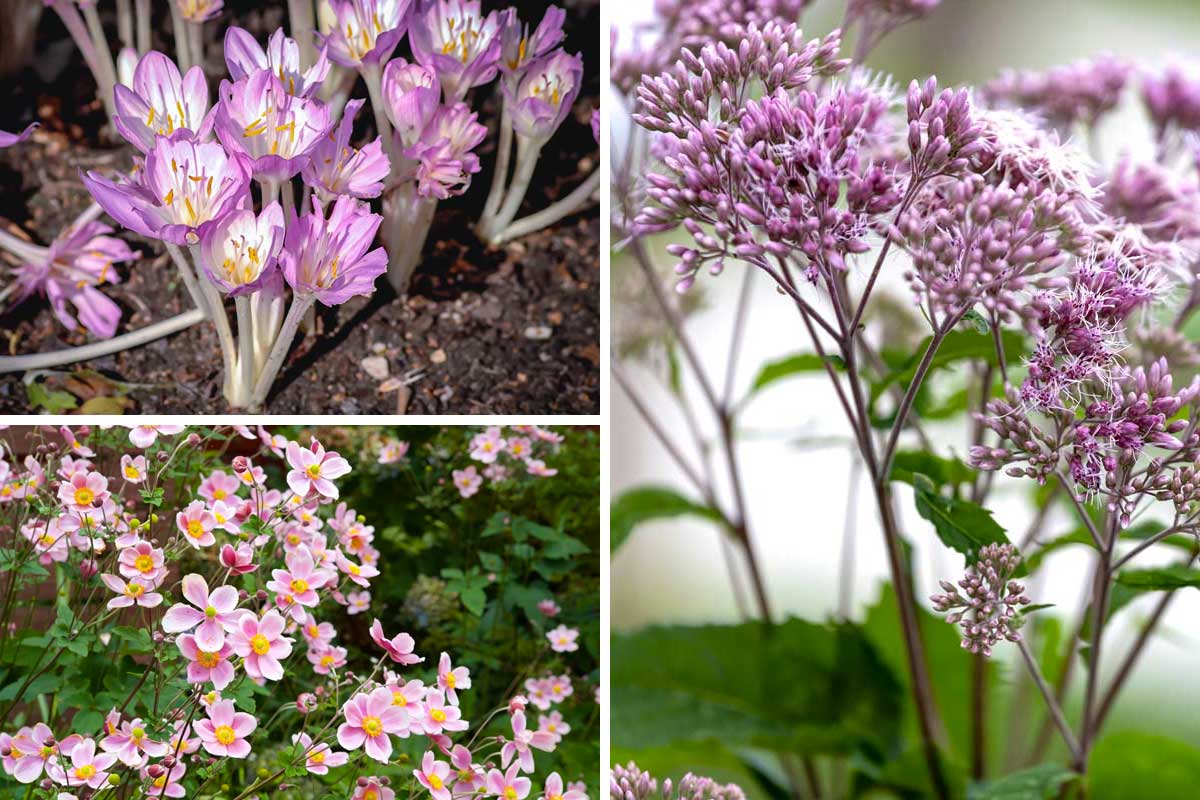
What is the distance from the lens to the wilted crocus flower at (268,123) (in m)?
0.69

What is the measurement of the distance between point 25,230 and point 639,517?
1.97 feet

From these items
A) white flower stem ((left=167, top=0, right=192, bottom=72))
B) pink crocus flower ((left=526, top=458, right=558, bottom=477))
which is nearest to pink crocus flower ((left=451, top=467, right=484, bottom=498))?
pink crocus flower ((left=526, top=458, right=558, bottom=477))

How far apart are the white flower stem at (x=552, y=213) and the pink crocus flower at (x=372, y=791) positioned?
46cm

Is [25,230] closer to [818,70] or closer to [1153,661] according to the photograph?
[818,70]

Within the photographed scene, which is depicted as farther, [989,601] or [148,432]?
[148,432]

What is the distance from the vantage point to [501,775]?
77cm

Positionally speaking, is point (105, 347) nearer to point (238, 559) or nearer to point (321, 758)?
point (238, 559)

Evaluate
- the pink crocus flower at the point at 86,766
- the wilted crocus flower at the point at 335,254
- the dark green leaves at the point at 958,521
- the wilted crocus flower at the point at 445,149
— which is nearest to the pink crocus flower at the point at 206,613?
the pink crocus flower at the point at 86,766

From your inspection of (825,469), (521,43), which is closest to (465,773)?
(521,43)

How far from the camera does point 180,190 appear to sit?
68 cm

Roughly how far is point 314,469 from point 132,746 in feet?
0.73

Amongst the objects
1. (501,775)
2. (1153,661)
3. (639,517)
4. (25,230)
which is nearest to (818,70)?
(639,517)

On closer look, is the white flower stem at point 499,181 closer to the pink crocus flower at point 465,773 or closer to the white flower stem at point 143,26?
the white flower stem at point 143,26

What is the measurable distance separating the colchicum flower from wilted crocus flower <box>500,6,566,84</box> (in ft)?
1.79
